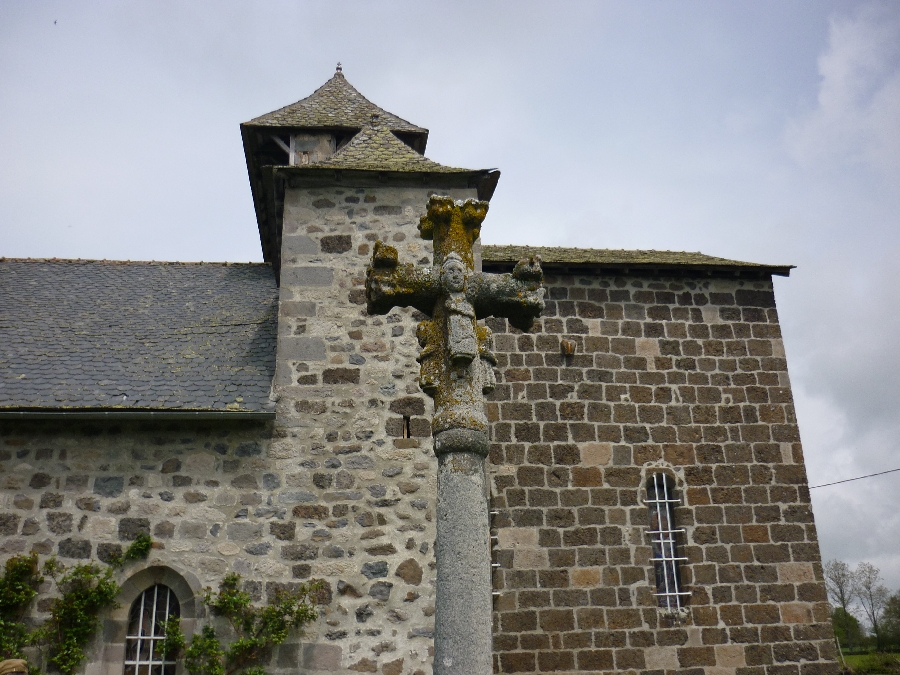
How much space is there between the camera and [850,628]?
29.5 m

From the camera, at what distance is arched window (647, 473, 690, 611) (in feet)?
30.2

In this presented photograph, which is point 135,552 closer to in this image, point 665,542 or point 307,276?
point 307,276

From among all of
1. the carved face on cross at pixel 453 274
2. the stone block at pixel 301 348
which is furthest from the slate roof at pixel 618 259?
the carved face on cross at pixel 453 274

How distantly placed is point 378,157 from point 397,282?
554 cm

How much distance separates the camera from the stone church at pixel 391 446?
727cm

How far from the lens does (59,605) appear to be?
697 centimetres

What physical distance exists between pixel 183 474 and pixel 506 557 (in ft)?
Result: 12.1

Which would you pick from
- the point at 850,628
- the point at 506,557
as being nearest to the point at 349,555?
the point at 506,557

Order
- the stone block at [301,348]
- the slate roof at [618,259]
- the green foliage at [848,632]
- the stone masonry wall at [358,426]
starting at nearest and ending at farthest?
the stone masonry wall at [358,426], the stone block at [301,348], the slate roof at [618,259], the green foliage at [848,632]

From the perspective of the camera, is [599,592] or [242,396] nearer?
[242,396]

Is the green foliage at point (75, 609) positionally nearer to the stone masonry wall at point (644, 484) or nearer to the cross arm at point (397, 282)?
the stone masonry wall at point (644, 484)

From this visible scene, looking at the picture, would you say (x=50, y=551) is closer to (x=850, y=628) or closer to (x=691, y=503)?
(x=691, y=503)

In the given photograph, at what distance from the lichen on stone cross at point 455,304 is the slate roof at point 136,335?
3.67 metres

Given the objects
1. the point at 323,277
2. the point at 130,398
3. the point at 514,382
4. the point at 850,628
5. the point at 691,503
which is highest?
the point at 323,277
